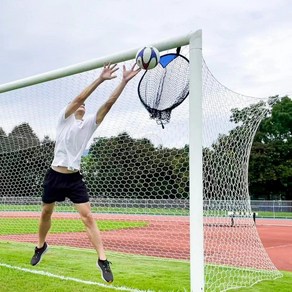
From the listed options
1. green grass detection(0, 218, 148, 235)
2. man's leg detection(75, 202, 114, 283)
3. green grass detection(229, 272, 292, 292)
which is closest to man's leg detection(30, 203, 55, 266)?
man's leg detection(75, 202, 114, 283)

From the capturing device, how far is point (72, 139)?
19.9 feet

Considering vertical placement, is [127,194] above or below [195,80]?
below

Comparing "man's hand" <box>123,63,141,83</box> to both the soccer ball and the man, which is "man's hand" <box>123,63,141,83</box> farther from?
the soccer ball

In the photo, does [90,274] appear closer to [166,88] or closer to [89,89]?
[166,88]

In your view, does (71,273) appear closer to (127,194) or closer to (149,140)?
(127,194)

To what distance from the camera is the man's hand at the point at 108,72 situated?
6.03 metres

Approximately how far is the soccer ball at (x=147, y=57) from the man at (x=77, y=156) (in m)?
0.24

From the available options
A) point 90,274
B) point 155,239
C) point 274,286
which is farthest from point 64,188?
point 155,239

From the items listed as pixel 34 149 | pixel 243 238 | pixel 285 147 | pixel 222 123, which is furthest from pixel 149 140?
pixel 285 147

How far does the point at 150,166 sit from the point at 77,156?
7.98ft

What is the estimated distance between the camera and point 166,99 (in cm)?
666

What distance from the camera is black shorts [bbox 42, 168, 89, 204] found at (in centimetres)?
609

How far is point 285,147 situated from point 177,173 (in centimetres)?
4622

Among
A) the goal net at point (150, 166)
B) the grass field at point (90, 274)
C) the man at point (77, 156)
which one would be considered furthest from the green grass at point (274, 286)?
the man at point (77, 156)
